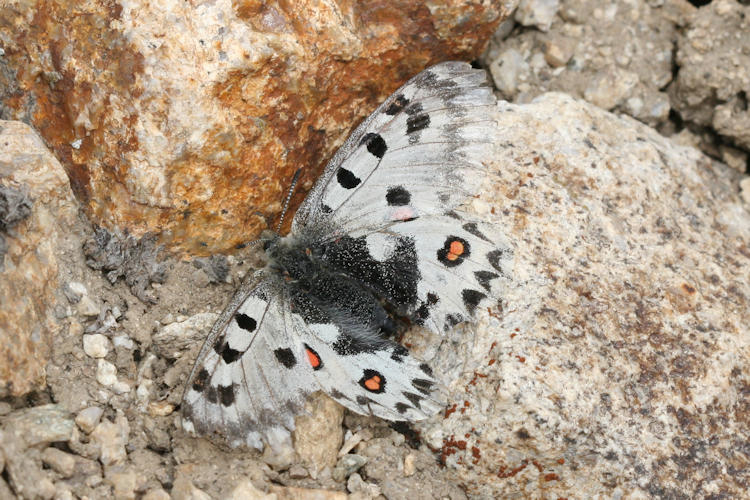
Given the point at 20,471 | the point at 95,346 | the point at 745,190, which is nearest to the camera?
the point at 20,471

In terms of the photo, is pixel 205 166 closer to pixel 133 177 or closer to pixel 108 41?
pixel 133 177

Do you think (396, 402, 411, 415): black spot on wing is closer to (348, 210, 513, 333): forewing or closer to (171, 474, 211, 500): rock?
(348, 210, 513, 333): forewing

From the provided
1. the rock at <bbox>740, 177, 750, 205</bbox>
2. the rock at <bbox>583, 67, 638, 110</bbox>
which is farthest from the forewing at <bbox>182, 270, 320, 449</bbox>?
the rock at <bbox>740, 177, 750, 205</bbox>

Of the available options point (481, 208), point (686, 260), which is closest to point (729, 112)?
point (686, 260)

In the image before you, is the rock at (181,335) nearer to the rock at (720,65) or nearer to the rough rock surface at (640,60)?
the rough rock surface at (640,60)

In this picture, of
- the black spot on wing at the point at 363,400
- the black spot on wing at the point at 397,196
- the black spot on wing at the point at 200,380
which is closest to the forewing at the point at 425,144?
the black spot on wing at the point at 397,196

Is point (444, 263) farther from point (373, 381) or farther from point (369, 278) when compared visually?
point (373, 381)

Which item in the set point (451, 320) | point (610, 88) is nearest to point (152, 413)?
point (451, 320)
